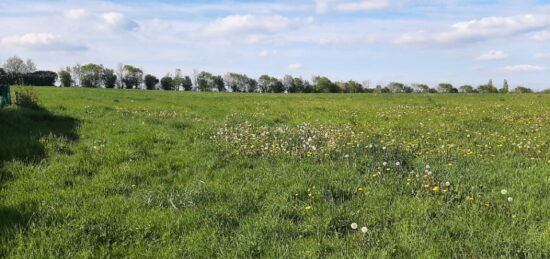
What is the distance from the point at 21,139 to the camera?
1116cm

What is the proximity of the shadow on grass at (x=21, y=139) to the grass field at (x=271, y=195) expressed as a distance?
44 millimetres

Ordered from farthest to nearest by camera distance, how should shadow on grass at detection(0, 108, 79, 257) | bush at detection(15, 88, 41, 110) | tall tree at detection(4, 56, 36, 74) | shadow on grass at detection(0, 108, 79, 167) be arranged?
tall tree at detection(4, 56, 36, 74)
bush at detection(15, 88, 41, 110)
shadow on grass at detection(0, 108, 79, 167)
shadow on grass at detection(0, 108, 79, 257)

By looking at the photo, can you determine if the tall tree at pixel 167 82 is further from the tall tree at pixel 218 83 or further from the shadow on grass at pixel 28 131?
the shadow on grass at pixel 28 131

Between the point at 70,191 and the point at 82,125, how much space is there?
7.32m

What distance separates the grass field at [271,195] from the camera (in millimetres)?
5578

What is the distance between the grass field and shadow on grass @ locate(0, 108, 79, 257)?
44 millimetres

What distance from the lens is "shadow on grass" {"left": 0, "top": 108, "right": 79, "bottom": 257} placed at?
20.2ft

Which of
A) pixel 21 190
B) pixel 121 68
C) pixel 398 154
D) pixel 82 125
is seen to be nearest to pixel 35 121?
pixel 82 125

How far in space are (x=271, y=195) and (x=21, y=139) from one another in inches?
276

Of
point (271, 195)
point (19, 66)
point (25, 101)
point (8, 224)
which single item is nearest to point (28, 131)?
point (25, 101)

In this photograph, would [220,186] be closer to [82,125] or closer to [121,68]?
[82,125]

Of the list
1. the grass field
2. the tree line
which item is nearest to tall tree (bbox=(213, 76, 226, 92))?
the tree line

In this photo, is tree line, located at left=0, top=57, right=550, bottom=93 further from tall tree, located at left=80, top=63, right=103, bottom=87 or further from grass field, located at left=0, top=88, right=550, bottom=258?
grass field, located at left=0, top=88, right=550, bottom=258

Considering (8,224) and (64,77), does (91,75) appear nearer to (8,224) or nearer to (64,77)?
(64,77)
